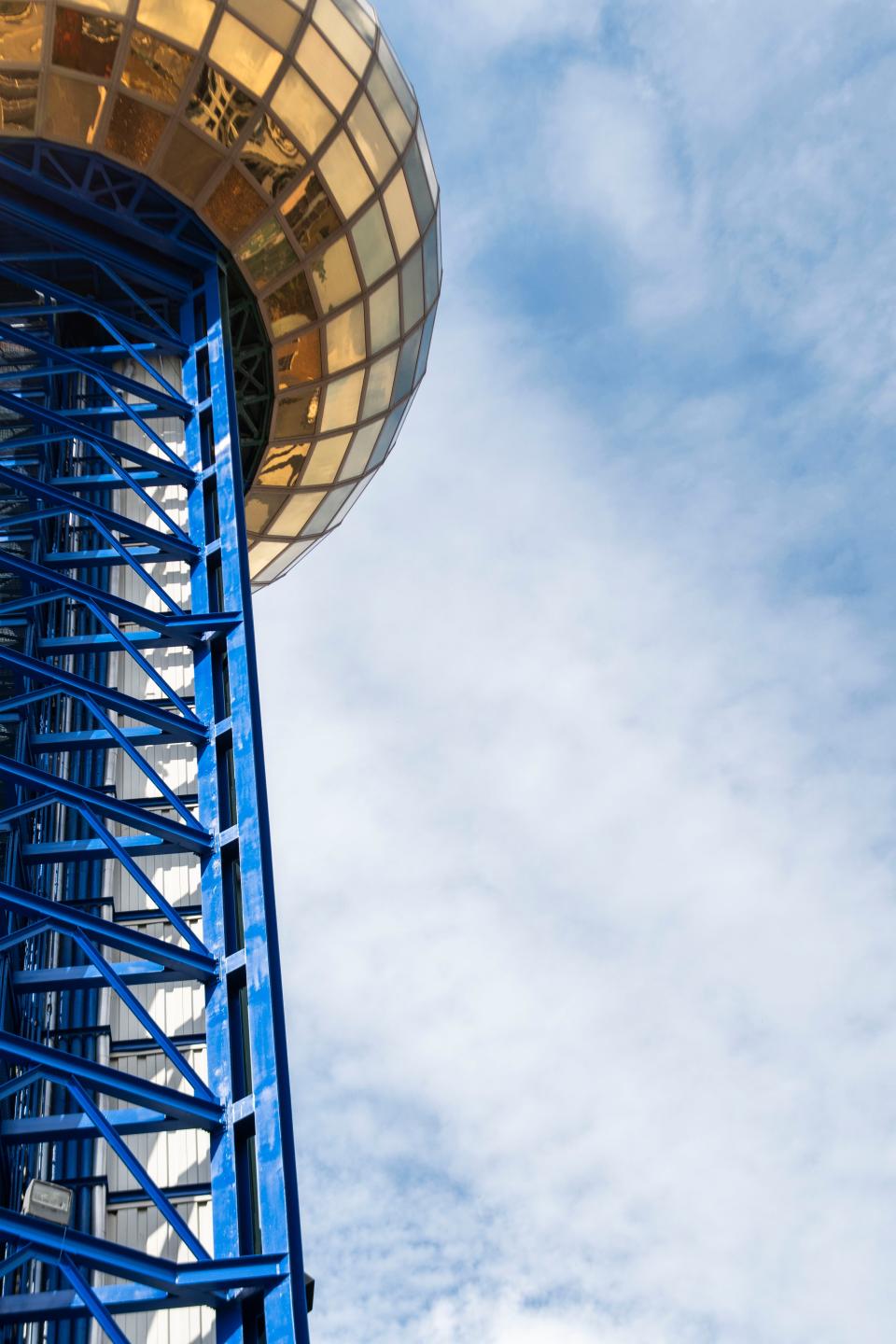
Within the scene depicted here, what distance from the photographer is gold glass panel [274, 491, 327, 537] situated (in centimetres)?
2480

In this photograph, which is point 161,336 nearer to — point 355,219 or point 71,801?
point 355,219

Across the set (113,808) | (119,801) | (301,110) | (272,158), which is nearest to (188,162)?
(272,158)

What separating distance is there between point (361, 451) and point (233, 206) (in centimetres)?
488

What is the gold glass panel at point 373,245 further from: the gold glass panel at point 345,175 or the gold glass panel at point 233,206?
the gold glass panel at point 233,206

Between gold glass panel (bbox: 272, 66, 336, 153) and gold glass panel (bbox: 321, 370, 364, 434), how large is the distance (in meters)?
3.52

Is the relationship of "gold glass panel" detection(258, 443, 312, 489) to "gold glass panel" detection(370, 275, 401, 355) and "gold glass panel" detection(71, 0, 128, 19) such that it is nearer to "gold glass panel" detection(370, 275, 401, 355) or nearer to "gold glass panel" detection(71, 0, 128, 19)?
"gold glass panel" detection(370, 275, 401, 355)

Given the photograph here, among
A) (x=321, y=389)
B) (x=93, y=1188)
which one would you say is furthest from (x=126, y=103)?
(x=93, y=1188)

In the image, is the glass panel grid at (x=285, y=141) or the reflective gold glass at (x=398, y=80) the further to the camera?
the reflective gold glass at (x=398, y=80)

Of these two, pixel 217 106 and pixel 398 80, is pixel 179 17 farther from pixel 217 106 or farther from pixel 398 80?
pixel 398 80

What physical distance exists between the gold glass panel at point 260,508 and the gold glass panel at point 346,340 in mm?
2949

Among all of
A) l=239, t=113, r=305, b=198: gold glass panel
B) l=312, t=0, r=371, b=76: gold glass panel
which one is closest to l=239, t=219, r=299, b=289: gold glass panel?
l=239, t=113, r=305, b=198: gold glass panel

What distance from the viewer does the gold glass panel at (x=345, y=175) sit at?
66.9 feet

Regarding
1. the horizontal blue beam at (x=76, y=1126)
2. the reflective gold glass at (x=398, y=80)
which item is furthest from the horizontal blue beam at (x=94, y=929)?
the reflective gold glass at (x=398, y=80)

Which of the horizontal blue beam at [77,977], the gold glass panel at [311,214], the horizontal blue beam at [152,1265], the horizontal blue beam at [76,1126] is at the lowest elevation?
the horizontal blue beam at [152,1265]
